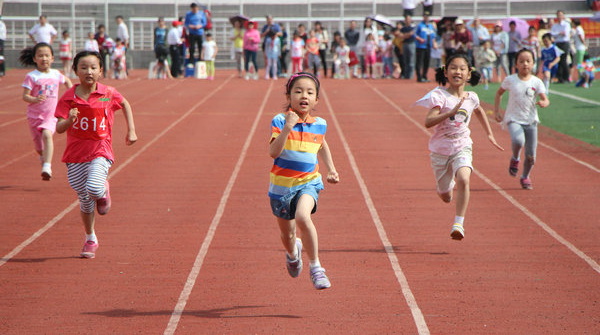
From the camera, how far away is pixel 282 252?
7324 mm

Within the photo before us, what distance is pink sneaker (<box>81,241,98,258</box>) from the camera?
23.3 ft

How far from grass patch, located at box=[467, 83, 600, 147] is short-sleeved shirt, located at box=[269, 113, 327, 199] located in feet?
32.2

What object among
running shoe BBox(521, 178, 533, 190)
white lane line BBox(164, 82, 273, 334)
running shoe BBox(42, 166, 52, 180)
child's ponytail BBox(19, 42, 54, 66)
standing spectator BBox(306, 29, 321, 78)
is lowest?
white lane line BBox(164, 82, 273, 334)

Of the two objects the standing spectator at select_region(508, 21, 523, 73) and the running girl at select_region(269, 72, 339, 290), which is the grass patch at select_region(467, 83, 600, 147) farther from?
the running girl at select_region(269, 72, 339, 290)

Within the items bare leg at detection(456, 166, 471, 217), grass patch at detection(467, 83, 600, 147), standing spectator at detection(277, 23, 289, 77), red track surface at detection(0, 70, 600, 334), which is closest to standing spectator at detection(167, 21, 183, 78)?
standing spectator at detection(277, 23, 289, 77)

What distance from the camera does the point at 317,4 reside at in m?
35.6

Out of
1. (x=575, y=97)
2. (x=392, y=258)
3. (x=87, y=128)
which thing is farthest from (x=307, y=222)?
(x=575, y=97)

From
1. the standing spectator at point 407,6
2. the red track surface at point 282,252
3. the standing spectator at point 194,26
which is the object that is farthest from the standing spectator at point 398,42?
the red track surface at point 282,252

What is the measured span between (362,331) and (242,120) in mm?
12670

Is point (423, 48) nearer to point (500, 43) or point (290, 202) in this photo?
point (500, 43)

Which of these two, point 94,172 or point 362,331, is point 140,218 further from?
point 362,331

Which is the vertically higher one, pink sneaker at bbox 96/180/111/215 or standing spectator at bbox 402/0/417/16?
standing spectator at bbox 402/0/417/16

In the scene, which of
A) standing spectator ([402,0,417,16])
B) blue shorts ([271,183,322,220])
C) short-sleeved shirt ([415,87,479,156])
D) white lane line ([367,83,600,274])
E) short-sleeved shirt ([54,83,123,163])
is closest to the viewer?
blue shorts ([271,183,322,220])

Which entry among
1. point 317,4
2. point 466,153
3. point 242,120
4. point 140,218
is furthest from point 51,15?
point 466,153
